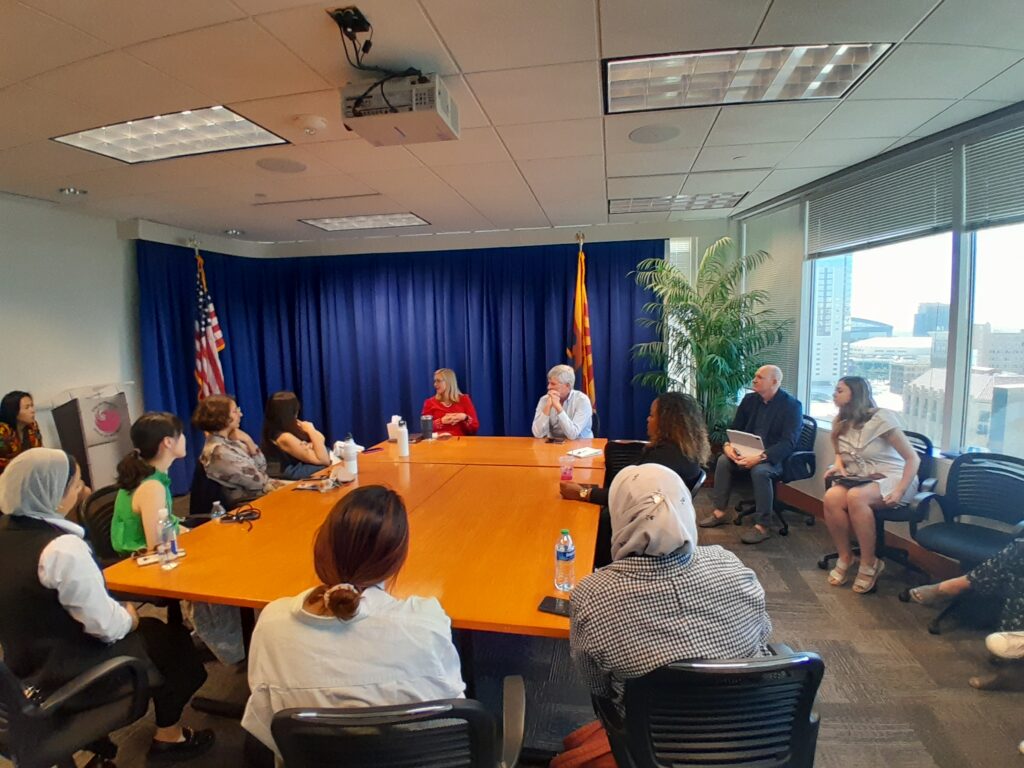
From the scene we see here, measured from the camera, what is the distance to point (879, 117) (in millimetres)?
2633

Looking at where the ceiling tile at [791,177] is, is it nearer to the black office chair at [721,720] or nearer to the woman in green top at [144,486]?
the black office chair at [721,720]

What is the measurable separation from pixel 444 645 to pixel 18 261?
4.77 m

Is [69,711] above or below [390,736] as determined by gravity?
below

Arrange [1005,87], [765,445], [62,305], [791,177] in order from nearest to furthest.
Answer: [1005,87] < [791,177] < [765,445] < [62,305]

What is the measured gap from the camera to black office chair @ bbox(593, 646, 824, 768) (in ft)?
3.74

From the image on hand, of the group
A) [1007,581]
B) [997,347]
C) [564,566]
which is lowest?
[1007,581]

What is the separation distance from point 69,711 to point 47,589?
38cm

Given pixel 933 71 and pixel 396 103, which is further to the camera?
pixel 933 71

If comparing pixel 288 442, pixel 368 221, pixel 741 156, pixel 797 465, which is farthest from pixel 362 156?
pixel 797 465

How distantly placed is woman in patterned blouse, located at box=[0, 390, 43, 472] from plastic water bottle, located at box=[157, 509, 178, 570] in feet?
7.34

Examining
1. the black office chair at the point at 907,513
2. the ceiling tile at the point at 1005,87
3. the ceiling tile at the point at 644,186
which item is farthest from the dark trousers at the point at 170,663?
the ceiling tile at the point at 1005,87

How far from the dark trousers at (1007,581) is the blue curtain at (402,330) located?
125 inches

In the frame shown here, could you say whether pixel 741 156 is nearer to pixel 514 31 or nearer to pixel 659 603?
pixel 514 31

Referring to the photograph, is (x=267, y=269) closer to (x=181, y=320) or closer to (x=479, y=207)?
(x=181, y=320)
